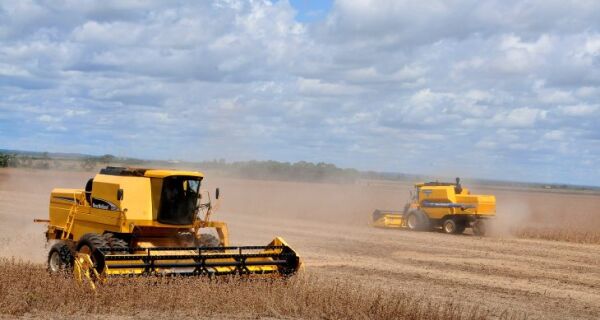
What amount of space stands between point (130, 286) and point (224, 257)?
2311 millimetres

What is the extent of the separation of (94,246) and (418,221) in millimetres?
22081

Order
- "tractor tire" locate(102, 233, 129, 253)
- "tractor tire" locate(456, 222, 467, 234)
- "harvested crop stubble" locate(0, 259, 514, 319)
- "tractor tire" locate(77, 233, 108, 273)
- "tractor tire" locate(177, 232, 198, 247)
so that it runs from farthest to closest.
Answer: "tractor tire" locate(456, 222, 467, 234), "tractor tire" locate(177, 232, 198, 247), "tractor tire" locate(102, 233, 129, 253), "tractor tire" locate(77, 233, 108, 273), "harvested crop stubble" locate(0, 259, 514, 319)

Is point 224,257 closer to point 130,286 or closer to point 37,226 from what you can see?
point 130,286

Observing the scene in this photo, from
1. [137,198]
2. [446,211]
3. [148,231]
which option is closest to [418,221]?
[446,211]

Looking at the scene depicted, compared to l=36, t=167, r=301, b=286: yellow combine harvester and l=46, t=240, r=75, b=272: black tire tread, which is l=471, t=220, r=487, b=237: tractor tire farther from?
l=46, t=240, r=75, b=272: black tire tread

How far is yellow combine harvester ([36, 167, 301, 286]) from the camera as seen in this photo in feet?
48.7

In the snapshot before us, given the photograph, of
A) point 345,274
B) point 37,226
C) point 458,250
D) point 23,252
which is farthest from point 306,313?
point 37,226

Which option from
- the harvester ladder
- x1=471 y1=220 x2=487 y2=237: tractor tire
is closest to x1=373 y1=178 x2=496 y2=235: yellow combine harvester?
x1=471 y1=220 x2=487 y2=237: tractor tire

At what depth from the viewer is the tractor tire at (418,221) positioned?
3481 cm

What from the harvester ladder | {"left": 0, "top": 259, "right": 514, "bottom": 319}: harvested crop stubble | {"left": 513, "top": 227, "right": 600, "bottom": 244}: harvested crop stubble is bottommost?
{"left": 0, "top": 259, "right": 514, "bottom": 319}: harvested crop stubble

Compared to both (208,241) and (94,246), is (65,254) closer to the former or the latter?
(94,246)

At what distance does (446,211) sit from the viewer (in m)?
34.2

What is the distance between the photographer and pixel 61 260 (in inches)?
629

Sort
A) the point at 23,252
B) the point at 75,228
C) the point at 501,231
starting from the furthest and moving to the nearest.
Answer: the point at 501,231, the point at 23,252, the point at 75,228
